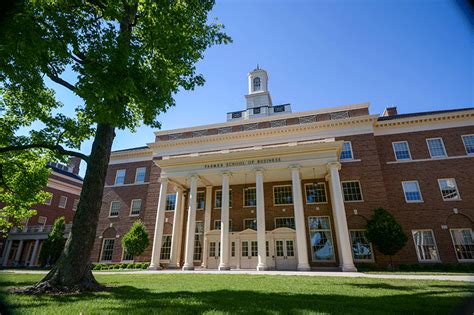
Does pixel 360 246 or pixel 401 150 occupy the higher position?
pixel 401 150

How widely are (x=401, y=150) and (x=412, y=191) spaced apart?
3713mm

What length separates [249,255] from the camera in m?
20.5

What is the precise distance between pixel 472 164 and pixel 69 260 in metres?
27.6

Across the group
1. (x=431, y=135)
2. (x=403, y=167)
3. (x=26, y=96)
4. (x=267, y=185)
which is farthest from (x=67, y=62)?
(x=431, y=135)

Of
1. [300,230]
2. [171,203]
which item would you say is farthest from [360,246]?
[171,203]

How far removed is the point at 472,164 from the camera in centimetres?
2086

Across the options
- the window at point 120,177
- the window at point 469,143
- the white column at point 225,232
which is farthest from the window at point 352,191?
the window at point 120,177

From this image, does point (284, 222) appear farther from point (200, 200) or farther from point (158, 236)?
point (158, 236)

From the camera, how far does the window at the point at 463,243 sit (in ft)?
62.4

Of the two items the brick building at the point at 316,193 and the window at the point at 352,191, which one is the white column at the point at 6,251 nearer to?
the brick building at the point at 316,193

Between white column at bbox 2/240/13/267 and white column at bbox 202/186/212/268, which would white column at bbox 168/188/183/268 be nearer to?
white column at bbox 202/186/212/268

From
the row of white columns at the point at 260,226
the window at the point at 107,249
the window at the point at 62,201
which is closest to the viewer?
the row of white columns at the point at 260,226

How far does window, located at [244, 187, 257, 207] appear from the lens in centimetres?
2331

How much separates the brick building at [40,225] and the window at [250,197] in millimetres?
20465
